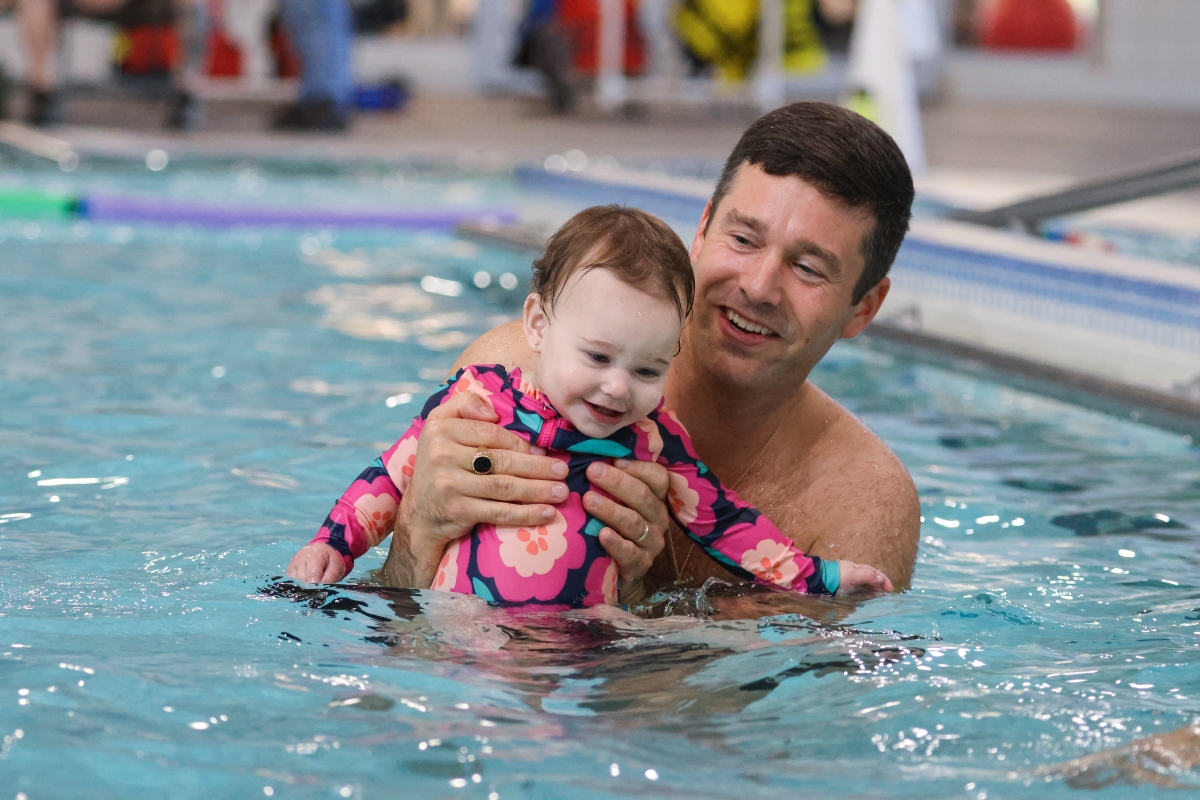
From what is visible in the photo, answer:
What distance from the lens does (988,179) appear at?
11039 millimetres

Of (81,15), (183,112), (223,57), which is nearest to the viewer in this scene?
(81,15)

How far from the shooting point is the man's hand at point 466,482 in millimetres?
2625

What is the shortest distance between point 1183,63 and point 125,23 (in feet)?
42.0

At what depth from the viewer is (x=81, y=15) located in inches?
453

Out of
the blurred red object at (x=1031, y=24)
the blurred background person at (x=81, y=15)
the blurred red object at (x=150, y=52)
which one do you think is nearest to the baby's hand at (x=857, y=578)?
the blurred background person at (x=81, y=15)

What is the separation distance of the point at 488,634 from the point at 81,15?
1031cm

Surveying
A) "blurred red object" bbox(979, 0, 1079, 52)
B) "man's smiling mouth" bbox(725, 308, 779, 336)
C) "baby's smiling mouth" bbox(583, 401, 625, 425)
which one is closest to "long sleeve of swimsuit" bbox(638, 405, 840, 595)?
"baby's smiling mouth" bbox(583, 401, 625, 425)

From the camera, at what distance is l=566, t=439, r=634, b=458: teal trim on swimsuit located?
8.80ft

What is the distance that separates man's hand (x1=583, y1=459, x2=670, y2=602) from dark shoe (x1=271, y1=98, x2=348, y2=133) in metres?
10.3

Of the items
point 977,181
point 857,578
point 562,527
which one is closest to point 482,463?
point 562,527

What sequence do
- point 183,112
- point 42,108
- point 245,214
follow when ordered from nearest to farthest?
point 245,214 → point 42,108 → point 183,112

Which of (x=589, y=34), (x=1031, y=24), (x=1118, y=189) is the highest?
(x=1031, y=24)

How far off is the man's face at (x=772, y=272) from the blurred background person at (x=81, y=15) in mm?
9655

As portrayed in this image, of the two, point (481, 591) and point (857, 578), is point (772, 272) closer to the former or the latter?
point (857, 578)
